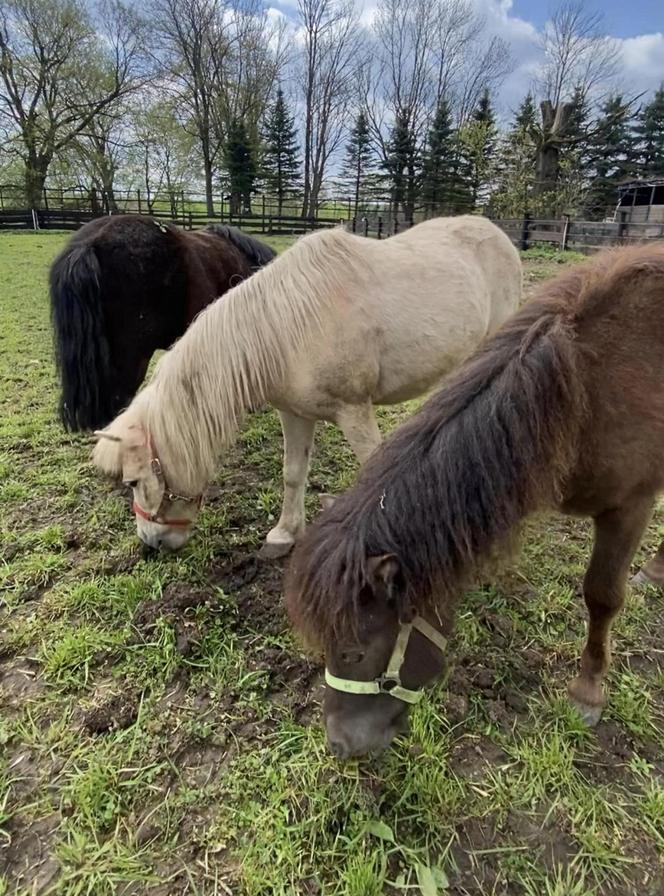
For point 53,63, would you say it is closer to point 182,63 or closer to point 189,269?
point 182,63

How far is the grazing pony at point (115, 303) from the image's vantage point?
3.02 metres

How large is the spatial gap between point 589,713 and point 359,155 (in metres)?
36.8

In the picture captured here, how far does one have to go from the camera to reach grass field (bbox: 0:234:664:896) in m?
1.43

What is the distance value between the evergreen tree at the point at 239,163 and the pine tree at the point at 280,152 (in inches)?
97.1

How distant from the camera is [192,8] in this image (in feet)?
84.3

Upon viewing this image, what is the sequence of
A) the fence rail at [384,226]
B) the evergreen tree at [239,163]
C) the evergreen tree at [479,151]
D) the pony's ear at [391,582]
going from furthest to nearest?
1. the evergreen tree at [239,163]
2. the evergreen tree at [479,151]
3. the fence rail at [384,226]
4. the pony's ear at [391,582]

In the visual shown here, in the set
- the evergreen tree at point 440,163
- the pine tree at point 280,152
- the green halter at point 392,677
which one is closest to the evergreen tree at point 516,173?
the evergreen tree at point 440,163

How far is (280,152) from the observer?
31531 mm

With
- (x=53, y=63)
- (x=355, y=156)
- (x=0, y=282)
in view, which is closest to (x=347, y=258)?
(x=0, y=282)

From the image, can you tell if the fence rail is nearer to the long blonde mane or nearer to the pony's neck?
the long blonde mane

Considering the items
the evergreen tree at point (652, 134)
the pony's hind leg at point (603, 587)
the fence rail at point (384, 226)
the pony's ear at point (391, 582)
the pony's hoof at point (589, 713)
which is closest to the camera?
the pony's ear at point (391, 582)

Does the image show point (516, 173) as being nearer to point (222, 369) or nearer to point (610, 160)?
point (610, 160)

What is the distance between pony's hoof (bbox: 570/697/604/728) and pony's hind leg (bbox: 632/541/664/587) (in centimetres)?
93

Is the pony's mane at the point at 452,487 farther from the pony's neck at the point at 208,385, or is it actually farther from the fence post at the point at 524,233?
the fence post at the point at 524,233
